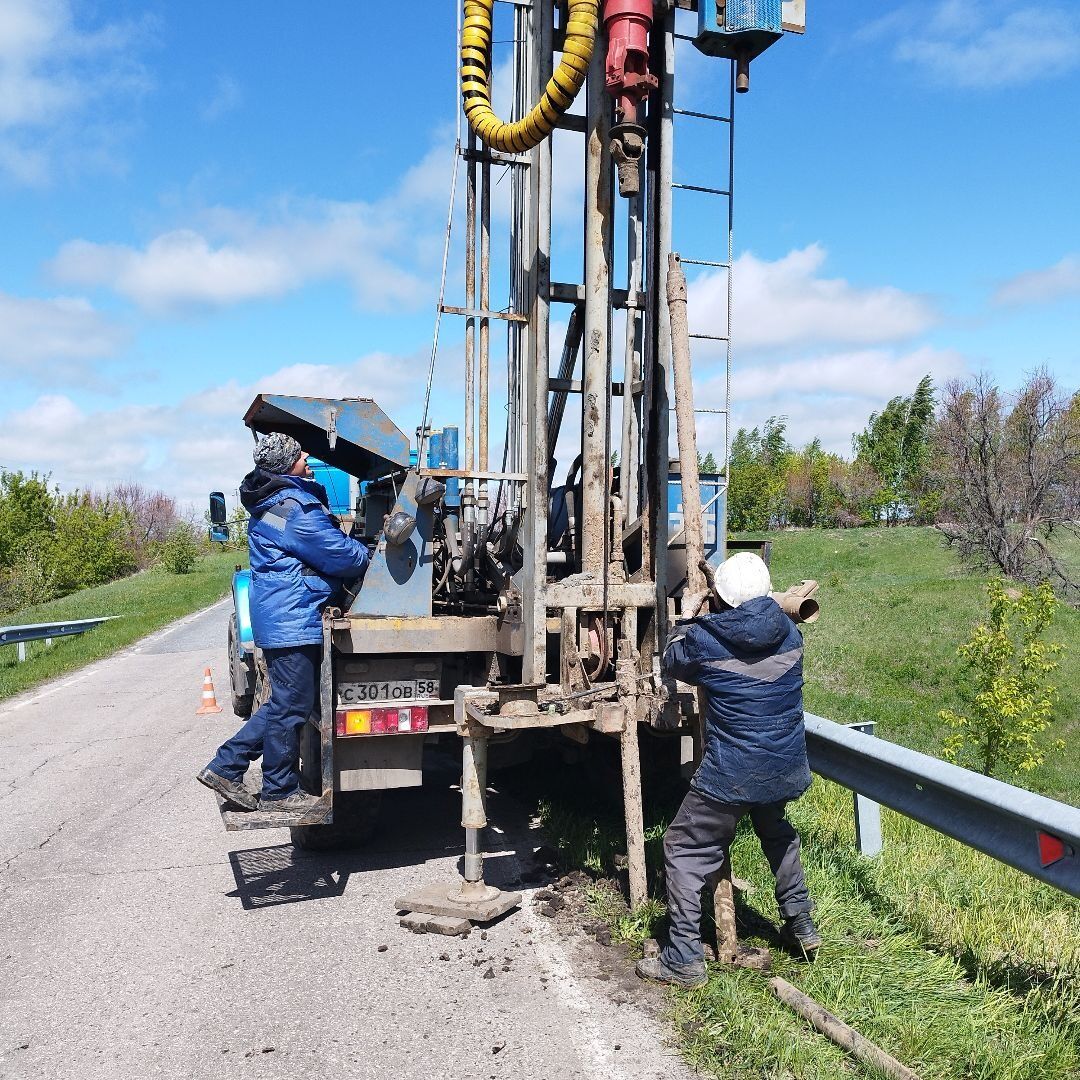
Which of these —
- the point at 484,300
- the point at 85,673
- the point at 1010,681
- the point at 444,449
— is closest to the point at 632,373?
the point at 484,300

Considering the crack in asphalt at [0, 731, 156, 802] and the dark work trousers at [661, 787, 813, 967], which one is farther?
the crack in asphalt at [0, 731, 156, 802]

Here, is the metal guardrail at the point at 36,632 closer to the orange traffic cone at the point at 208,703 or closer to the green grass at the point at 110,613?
the green grass at the point at 110,613

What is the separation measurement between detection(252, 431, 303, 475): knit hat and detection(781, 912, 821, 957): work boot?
3.46 metres

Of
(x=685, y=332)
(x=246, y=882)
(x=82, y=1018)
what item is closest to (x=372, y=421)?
(x=685, y=332)

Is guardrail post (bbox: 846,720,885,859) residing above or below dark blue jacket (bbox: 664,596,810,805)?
below

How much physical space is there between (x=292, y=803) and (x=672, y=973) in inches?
85.5

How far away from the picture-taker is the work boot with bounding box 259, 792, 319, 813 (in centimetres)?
478

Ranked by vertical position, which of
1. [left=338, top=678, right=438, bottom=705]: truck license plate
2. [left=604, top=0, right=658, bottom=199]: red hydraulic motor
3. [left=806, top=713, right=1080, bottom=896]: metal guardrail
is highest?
[left=604, top=0, right=658, bottom=199]: red hydraulic motor

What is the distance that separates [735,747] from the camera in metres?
3.79

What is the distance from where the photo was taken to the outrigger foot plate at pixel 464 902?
4.47 metres

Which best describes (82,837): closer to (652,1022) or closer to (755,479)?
(652,1022)

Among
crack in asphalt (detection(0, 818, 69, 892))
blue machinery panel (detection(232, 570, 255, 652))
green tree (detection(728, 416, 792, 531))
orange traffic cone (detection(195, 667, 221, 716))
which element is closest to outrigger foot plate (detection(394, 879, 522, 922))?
crack in asphalt (detection(0, 818, 69, 892))

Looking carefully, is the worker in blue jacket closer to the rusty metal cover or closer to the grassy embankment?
the rusty metal cover

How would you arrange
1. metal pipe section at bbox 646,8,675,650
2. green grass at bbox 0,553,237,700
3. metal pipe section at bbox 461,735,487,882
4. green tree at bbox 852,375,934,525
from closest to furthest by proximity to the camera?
1. metal pipe section at bbox 461,735,487,882
2. metal pipe section at bbox 646,8,675,650
3. green grass at bbox 0,553,237,700
4. green tree at bbox 852,375,934,525
